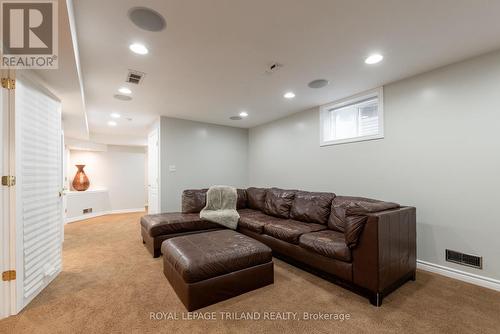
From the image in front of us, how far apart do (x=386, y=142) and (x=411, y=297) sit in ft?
Result: 6.18

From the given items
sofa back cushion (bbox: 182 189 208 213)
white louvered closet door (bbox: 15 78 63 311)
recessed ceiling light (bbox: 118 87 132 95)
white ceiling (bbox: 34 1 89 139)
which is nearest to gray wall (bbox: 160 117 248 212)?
sofa back cushion (bbox: 182 189 208 213)

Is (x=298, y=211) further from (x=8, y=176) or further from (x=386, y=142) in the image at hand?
(x=8, y=176)

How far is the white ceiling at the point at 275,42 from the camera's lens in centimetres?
164

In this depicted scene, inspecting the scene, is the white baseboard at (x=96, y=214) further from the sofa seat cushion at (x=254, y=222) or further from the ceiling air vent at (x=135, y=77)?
the sofa seat cushion at (x=254, y=222)

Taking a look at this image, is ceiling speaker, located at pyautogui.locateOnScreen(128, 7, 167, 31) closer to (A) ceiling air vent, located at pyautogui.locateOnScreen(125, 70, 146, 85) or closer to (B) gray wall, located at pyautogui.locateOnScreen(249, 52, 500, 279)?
(A) ceiling air vent, located at pyautogui.locateOnScreen(125, 70, 146, 85)

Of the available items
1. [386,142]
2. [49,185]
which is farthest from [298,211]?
[49,185]

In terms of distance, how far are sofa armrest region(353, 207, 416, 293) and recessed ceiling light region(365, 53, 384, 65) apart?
1642 millimetres

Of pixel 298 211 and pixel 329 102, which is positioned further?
pixel 329 102

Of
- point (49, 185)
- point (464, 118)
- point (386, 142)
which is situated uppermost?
point (464, 118)

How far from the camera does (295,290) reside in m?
2.20

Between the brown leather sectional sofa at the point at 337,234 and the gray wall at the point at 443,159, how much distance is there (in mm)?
434

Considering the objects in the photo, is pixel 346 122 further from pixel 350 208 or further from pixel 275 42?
pixel 275 42

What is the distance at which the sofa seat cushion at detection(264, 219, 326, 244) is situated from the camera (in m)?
2.70

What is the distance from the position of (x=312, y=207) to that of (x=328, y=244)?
97cm
